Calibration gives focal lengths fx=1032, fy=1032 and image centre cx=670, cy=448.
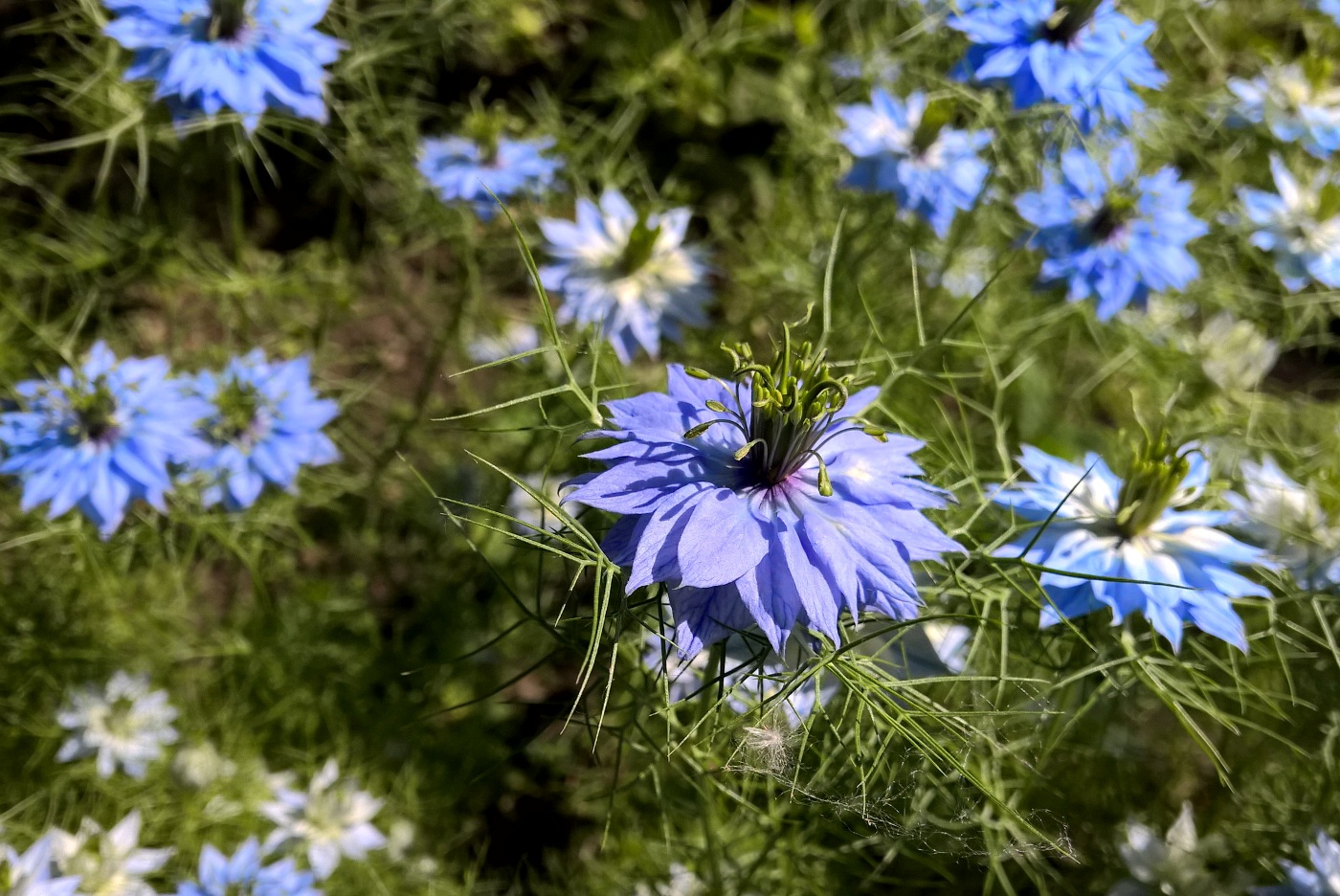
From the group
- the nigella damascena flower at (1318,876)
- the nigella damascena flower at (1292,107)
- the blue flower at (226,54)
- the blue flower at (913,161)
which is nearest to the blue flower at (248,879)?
the blue flower at (226,54)

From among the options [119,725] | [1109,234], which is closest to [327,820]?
[119,725]

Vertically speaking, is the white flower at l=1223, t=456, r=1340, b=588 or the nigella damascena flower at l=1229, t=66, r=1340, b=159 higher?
the nigella damascena flower at l=1229, t=66, r=1340, b=159

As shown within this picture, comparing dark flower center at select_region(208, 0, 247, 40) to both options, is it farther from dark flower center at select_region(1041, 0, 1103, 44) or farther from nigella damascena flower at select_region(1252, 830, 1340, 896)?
nigella damascena flower at select_region(1252, 830, 1340, 896)

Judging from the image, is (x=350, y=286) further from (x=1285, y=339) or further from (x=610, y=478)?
(x=1285, y=339)

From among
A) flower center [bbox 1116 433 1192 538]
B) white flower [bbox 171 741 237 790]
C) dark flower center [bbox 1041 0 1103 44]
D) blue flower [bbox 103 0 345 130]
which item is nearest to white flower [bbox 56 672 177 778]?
white flower [bbox 171 741 237 790]

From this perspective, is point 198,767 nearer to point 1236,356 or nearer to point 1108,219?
point 1108,219

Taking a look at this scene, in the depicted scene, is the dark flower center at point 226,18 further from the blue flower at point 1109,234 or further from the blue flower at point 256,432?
the blue flower at point 1109,234
